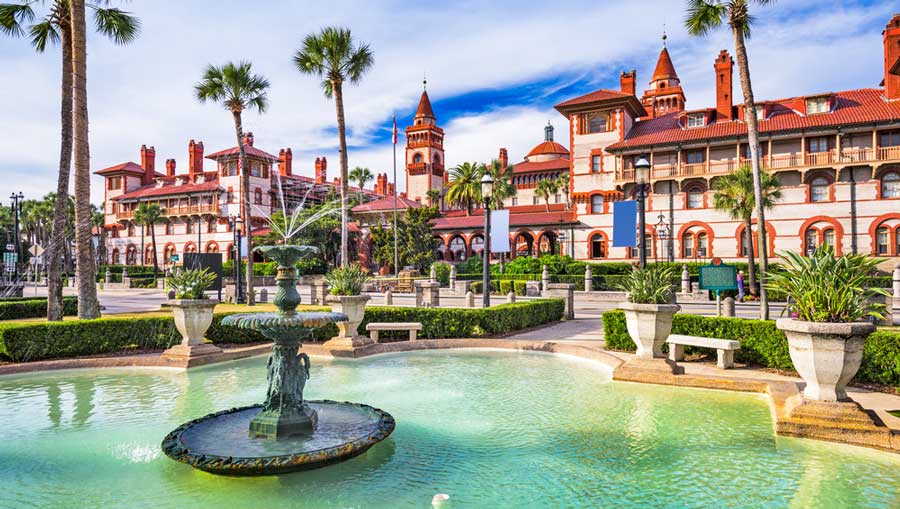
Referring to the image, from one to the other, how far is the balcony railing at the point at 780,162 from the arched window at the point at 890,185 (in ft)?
4.50

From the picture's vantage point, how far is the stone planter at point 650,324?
9.50 metres

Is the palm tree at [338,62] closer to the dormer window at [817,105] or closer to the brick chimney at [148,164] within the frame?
the dormer window at [817,105]

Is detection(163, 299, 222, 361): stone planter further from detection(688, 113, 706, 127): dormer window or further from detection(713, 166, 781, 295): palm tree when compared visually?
detection(688, 113, 706, 127): dormer window

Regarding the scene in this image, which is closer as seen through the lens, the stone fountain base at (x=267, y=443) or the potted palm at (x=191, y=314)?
the stone fountain base at (x=267, y=443)

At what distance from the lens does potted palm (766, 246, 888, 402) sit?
20.3ft

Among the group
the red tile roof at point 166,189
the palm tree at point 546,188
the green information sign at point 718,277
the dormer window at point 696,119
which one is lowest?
the green information sign at point 718,277

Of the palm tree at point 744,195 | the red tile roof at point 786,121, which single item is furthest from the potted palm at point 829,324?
the red tile roof at point 786,121

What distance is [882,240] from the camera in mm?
36875

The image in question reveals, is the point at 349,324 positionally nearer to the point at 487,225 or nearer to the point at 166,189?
the point at 487,225

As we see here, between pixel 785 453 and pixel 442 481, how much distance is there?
3.85 metres

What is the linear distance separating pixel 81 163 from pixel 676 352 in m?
15.2

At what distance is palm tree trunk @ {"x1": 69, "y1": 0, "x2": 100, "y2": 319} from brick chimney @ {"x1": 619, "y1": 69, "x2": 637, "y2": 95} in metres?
48.5

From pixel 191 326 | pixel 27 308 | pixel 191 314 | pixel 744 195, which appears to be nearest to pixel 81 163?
pixel 191 314

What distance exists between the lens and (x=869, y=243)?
121ft
